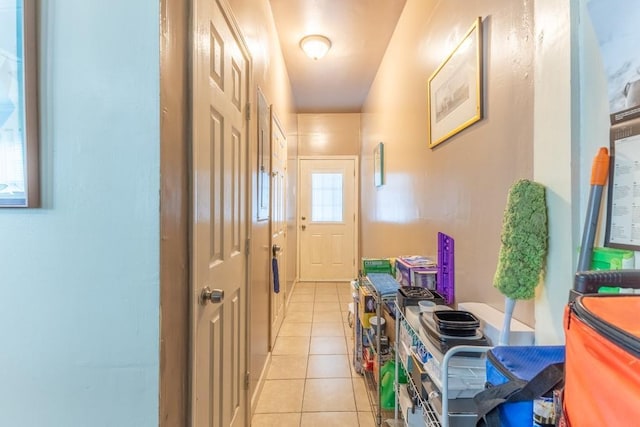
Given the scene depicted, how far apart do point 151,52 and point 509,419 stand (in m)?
1.09

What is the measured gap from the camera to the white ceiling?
2.52 m

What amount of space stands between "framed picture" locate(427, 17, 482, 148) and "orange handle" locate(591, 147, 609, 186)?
684 mm

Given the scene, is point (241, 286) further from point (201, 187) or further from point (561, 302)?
point (561, 302)

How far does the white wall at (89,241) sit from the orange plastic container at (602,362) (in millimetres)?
835

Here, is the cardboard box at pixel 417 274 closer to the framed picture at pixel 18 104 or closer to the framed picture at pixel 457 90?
the framed picture at pixel 457 90

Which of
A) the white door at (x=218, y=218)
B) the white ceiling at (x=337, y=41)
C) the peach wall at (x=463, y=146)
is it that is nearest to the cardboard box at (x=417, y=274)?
the peach wall at (x=463, y=146)

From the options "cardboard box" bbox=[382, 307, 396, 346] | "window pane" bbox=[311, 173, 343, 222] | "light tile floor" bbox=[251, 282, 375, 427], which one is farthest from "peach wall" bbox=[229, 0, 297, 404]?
"window pane" bbox=[311, 173, 343, 222]

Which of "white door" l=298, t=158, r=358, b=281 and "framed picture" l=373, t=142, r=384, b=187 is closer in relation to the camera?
"framed picture" l=373, t=142, r=384, b=187

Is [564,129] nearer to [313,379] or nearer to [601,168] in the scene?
[601,168]

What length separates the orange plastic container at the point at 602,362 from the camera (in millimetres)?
344

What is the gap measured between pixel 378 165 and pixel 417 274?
2.09 metres

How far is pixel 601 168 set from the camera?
2.21ft

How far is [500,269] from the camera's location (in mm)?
926

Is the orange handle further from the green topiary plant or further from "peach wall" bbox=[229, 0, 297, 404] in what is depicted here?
"peach wall" bbox=[229, 0, 297, 404]
